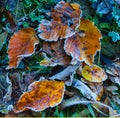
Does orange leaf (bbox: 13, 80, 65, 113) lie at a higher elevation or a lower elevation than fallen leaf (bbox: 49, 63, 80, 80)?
lower

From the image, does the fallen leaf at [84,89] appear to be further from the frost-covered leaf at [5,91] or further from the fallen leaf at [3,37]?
the fallen leaf at [3,37]

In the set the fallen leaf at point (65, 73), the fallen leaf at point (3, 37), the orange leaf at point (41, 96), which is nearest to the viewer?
the orange leaf at point (41, 96)

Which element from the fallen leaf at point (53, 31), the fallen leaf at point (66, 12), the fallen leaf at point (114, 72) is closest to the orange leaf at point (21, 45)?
the fallen leaf at point (53, 31)

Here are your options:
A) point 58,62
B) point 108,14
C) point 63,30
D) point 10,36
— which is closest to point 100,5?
point 108,14

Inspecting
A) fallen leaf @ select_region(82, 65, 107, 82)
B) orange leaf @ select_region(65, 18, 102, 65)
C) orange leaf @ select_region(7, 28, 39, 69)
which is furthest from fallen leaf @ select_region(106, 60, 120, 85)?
orange leaf @ select_region(7, 28, 39, 69)

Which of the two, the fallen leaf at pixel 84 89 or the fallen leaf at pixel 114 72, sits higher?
the fallen leaf at pixel 114 72

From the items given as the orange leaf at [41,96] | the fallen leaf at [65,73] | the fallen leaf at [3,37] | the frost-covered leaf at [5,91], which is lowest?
the frost-covered leaf at [5,91]

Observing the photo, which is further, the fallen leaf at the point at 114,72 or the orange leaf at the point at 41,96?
the fallen leaf at the point at 114,72

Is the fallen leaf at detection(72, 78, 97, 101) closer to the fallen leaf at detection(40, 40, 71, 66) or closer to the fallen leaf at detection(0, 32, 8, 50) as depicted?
the fallen leaf at detection(40, 40, 71, 66)
